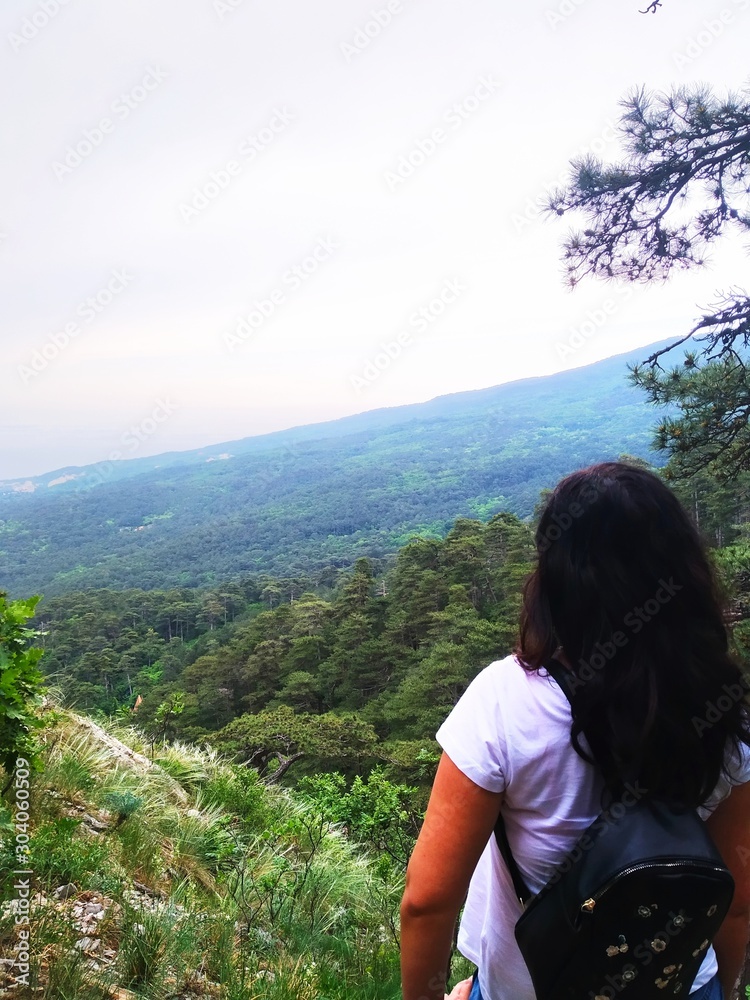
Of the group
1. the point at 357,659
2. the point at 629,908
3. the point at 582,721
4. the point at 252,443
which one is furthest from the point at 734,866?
the point at 252,443

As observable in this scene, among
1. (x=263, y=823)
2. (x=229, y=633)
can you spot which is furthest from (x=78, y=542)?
(x=263, y=823)

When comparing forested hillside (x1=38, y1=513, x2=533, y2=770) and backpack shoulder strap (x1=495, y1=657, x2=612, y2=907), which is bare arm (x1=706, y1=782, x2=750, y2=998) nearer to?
backpack shoulder strap (x1=495, y1=657, x2=612, y2=907)

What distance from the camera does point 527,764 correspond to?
0.65 meters

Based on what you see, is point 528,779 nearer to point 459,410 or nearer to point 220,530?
point 220,530

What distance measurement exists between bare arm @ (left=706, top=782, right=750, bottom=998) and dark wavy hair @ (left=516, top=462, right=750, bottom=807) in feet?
0.37

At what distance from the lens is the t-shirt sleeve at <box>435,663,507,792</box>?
66 cm

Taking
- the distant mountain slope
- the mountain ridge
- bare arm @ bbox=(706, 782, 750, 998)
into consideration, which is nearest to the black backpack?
bare arm @ bbox=(706, 782, 750, 998)

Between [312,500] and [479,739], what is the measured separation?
82.2 metres

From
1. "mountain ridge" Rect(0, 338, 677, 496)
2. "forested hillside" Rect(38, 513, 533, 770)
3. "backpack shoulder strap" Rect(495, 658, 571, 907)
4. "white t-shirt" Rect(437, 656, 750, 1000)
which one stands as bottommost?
"forested hillside" Rect(38, 513, 533, 770)

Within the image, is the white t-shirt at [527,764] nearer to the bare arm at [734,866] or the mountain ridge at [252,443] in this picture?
the bare arm at [734,866]

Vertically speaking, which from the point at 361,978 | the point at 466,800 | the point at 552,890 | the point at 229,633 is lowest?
the point at 229,633

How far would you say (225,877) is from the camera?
226 cm

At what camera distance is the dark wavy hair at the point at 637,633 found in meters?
0.66

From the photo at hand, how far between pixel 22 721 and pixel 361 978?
4.05ft
